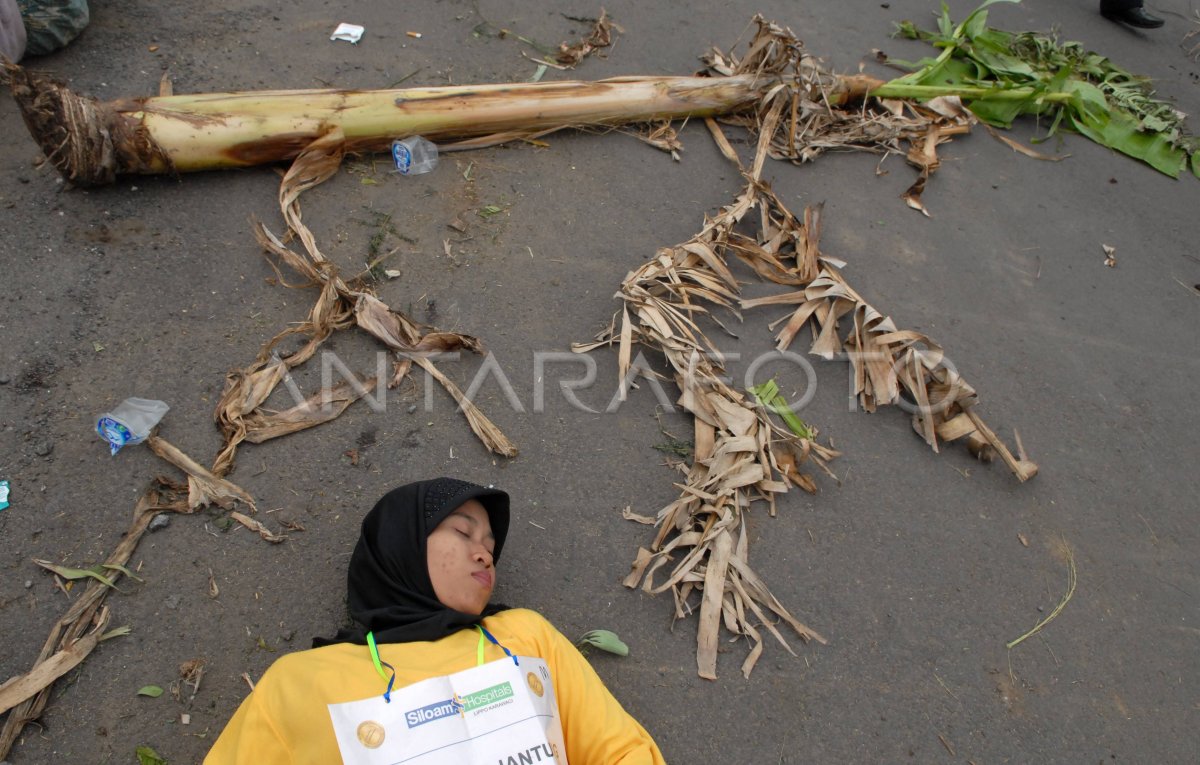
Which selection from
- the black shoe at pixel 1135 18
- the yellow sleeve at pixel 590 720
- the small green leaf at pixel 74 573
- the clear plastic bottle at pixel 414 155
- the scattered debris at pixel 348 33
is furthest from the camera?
the black shoe at pixel 1135 18

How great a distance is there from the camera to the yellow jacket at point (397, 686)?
79.5 inches

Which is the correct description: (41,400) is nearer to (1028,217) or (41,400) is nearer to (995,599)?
(995,599)

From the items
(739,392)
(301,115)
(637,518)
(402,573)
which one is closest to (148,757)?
(402,573)

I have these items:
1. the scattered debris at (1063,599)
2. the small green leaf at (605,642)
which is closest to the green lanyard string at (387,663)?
the small green leaf at (605,642)

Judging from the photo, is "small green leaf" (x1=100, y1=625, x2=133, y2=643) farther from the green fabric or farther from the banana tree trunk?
the green fabric

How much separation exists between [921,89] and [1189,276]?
6.40ft

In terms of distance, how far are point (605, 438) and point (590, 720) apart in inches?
47.7

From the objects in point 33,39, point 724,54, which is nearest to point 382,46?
point 33,39

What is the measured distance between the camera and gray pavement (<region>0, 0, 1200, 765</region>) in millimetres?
2598

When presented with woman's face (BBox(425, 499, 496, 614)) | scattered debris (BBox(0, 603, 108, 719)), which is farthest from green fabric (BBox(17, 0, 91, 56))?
woman's face (BBox(425, 499, 496, 614))

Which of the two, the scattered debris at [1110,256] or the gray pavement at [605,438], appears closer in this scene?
the gray pavement at [605,438]

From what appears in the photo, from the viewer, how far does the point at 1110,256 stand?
15.2 ft

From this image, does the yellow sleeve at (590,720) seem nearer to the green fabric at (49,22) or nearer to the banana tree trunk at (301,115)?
the banana tree trunk at (301,115)

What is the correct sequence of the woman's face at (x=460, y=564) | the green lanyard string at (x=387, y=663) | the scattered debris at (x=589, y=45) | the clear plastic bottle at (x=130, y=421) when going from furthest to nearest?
the scattered debris at (x=589, y=45)
the clear plastic bottle at (x=130, y=421)
the woman's face at (x=460, y=564)
the green lanyard string at (x=387, y=663)
